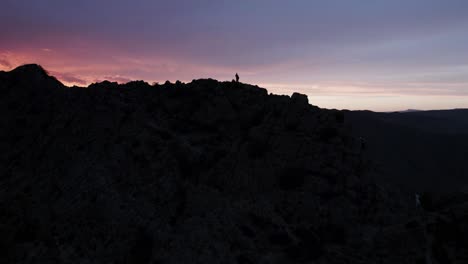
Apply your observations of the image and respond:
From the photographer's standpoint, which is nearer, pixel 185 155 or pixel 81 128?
pixel 185 155

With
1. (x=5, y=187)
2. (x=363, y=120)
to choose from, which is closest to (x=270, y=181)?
(x=5, y=187)

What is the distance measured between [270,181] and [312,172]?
226cm

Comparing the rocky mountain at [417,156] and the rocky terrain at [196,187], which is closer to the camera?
the rocky terrain at [196,187]

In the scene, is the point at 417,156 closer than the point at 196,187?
No

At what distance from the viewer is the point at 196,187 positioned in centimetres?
1584

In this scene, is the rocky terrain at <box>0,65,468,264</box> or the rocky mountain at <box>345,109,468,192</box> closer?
the rocky terrain at <box>0,65,468,264</box>

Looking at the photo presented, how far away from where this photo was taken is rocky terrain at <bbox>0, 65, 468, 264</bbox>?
1292 cm

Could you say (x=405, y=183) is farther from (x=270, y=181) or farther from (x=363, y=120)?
(x=363, y=120)

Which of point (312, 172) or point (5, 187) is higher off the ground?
point (312, 172)

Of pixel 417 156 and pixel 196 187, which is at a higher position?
pixel 196 187

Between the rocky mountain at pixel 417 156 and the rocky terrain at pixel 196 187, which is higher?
the rocky terrain at pixel 196 187

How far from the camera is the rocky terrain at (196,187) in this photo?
12.9 m

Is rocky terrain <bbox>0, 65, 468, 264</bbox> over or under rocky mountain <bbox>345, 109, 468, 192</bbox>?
over

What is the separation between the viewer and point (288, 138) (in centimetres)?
1752
